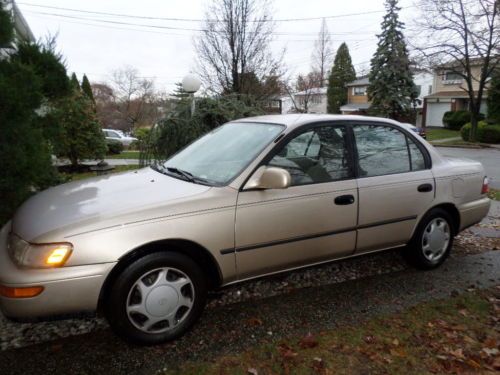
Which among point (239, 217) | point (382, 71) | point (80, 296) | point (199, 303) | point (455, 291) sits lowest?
point (455, 291)

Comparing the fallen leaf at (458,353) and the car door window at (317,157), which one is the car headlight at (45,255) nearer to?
the car door window at (317,157)

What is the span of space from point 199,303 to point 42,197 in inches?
61.0

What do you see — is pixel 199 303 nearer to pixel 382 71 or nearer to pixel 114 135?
pixel 114 135

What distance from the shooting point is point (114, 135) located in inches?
1077

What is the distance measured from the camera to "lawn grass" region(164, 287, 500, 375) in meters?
2.50

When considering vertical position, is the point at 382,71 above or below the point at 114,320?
above

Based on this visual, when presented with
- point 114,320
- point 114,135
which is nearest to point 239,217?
point 114,320

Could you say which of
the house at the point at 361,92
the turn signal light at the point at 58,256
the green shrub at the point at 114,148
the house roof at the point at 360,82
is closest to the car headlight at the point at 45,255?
the turn signal light at the point at 58,256

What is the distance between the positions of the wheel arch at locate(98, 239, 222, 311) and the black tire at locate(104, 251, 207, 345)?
0.03 metres

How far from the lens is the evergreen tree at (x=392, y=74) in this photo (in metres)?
28.5

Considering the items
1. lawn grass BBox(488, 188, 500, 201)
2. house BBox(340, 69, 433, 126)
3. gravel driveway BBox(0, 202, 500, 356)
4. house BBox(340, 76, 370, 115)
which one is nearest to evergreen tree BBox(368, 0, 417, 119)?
house BBox(340, 69, 433, 126)

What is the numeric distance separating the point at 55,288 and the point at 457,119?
3586 cm

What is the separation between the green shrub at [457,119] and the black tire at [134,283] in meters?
34.7

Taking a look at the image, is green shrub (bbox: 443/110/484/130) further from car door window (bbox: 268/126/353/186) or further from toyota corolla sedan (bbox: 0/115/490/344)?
car door window (bbox: 268/126/353/186)
